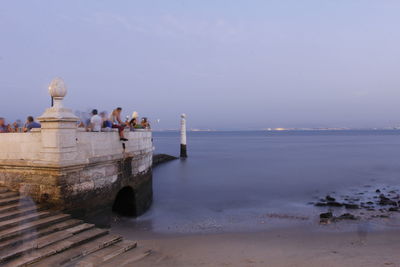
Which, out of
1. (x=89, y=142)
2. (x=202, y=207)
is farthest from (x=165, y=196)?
(x=89, y=142)

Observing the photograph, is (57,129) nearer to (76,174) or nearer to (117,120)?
(76,174)

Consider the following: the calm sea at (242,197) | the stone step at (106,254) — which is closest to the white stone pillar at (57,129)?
the stone step at (106,254)

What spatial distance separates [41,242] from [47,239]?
0.60 ft

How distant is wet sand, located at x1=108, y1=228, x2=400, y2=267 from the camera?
23.9 feet

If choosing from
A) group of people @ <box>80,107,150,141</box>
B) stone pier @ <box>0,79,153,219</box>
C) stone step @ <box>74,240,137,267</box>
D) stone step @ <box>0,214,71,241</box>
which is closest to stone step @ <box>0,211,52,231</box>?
stone step @ <box>0,214,71,241</box>

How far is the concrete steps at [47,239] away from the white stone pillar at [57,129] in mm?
1252

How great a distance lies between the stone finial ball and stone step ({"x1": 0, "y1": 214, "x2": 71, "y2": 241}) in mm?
2818

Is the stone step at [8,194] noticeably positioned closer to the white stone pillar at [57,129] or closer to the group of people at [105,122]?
the white stone pillar at [57,129]

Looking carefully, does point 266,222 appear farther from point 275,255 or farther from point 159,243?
point 159,243

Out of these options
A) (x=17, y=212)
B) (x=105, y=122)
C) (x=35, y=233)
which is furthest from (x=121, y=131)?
(x=35, y=233)

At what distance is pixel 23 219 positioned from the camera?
22.5ft

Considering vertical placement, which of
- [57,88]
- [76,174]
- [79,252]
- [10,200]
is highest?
[57,88]

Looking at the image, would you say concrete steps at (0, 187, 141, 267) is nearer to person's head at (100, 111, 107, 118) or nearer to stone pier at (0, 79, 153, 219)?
stone pier at (0, 79, 153, 219)

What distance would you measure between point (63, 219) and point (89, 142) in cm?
205
